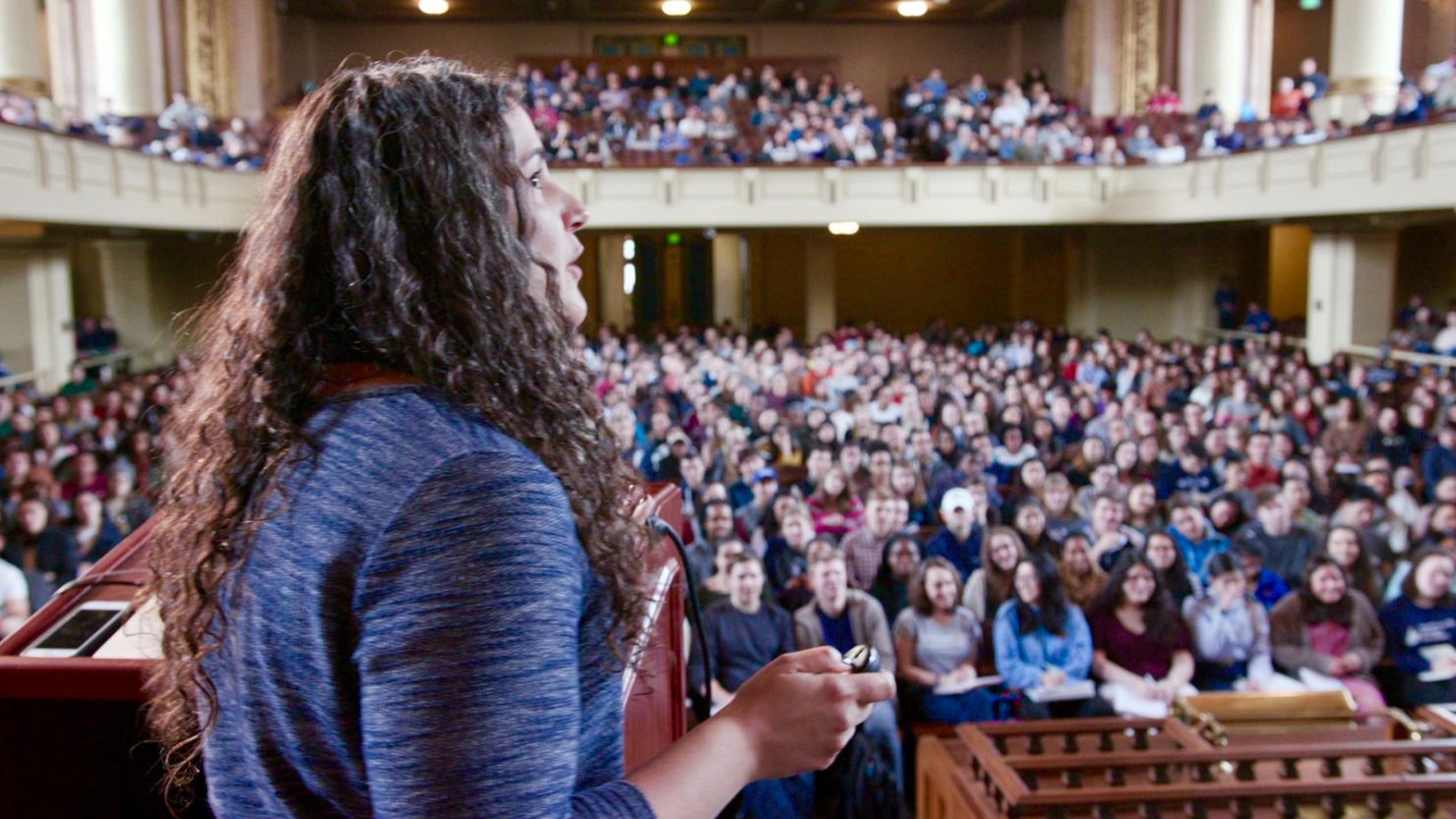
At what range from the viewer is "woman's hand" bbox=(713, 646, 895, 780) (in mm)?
1147

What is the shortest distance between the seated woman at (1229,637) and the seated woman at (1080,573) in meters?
0.45

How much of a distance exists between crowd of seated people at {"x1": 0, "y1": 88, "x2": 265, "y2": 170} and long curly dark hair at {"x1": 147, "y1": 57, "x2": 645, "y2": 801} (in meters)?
13.6

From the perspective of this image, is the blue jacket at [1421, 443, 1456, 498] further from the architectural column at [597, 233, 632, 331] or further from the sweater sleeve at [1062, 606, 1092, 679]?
the architectural column at [597, 233, 632, 331]

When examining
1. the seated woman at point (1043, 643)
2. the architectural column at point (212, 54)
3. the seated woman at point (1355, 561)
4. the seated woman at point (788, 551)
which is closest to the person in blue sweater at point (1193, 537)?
the seated woman at point (1355, 561)

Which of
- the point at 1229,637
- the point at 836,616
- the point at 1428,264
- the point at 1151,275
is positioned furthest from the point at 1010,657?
the point at 1151,275

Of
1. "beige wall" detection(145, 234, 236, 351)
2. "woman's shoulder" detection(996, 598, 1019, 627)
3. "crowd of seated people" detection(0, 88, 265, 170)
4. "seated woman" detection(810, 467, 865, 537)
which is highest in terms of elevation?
"crowd of seated people" detection(0, 88, 265, 170)

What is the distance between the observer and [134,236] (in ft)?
58.1

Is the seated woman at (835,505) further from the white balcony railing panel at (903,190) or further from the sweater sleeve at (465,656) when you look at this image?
the white balcony railing panel at (903,190)

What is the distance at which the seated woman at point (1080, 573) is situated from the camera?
20.1 feet

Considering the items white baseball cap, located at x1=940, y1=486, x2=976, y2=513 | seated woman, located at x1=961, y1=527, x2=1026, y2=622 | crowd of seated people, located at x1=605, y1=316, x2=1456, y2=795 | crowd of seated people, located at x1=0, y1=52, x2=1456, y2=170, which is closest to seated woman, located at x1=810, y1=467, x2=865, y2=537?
crowd of seated people, located at x1=605, y1=316, x2=1456, y2=795

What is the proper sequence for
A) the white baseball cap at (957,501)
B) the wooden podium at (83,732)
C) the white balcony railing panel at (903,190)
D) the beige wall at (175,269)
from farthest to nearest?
1. the beige wall at (175,269)
2. the white balcony railing panel at (903,190)
3. the white baseball cap at (957,501)
4. the wooden podium at (83,732)

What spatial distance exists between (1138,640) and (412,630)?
5416mm

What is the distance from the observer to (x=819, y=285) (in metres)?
21.5

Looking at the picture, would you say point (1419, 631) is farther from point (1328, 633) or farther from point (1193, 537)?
point (1193, 537)
